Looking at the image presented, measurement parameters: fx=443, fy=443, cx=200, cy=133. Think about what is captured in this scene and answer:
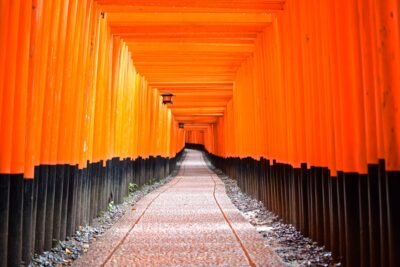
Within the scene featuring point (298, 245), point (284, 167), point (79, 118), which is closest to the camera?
point (298, 245)

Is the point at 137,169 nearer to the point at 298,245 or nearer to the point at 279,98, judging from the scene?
the point at 279,98

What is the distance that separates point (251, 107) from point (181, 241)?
6784mm

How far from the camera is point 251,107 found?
1257cm

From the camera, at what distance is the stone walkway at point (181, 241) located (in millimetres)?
5246

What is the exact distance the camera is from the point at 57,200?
584 cm

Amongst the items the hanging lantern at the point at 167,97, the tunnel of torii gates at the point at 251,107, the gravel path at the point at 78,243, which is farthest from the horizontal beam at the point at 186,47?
the hanging lantern at the point at 167,97

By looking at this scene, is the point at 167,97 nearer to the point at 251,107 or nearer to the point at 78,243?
the point at 251,107

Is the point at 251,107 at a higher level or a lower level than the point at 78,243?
higher

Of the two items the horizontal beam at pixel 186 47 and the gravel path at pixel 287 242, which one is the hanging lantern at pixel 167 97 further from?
the gravel path at pixel 287 242

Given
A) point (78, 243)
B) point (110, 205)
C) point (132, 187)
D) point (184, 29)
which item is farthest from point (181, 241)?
point (132, 187)

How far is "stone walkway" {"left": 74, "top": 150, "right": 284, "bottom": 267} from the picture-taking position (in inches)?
207

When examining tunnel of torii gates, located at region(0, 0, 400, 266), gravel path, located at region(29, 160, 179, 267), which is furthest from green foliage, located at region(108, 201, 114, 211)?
tunnel of torii gates, located at region(0, 0, 400, 266)

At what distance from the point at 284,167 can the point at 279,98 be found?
1.34 m

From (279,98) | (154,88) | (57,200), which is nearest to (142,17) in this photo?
(279,98)
